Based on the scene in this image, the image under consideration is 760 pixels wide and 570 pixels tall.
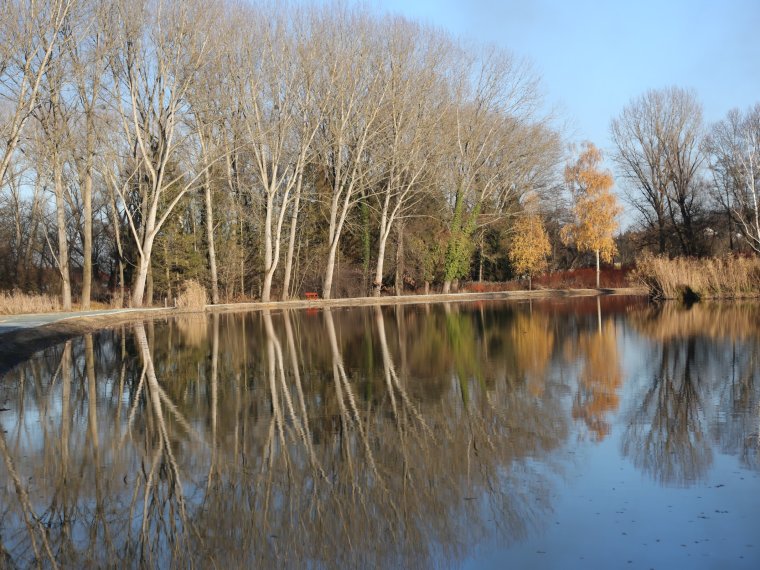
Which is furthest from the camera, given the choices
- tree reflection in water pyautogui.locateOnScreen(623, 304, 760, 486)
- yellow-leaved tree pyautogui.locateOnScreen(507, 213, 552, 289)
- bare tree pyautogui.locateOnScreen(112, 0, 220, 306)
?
yellow-leaved tree pyautogui.locateOnScreen(507, 213, 552, 289)

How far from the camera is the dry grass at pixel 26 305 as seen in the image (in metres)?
29.0

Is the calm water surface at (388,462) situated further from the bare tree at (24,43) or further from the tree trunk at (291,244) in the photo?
the tree trunk at (291,244)

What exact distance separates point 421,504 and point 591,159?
52.8 metres

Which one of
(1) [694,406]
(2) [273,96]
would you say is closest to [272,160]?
(2) [273,96]

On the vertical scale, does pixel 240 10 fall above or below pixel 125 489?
above

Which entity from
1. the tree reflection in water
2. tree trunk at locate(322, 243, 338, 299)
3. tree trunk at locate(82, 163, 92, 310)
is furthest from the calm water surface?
tree trunk at locate(322, 243, 338, 299)

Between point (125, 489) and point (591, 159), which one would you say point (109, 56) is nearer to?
point (125, 489)

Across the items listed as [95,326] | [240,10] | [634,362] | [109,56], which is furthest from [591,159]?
[634,362]

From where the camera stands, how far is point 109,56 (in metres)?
32.5

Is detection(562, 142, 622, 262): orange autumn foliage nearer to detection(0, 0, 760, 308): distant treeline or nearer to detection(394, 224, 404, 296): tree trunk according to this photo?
detection(0, 0, 760, 308): distant treeline

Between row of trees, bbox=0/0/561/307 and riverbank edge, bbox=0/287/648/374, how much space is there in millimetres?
2181

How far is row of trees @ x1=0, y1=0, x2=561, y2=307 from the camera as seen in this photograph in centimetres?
3169

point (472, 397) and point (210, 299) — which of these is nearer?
point (472, 397)

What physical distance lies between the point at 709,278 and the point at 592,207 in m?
21.9
